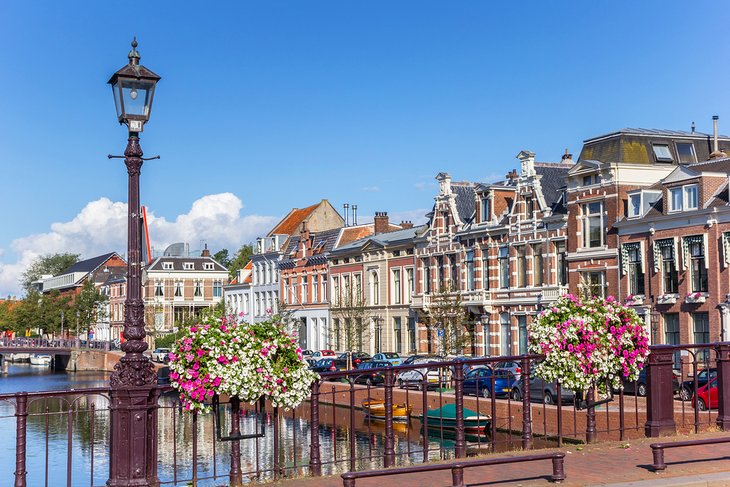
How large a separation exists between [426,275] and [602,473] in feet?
160

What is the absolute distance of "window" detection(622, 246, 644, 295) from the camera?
4509cm

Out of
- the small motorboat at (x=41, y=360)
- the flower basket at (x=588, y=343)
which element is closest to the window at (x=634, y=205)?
the flower basket at (x=588, y=343)

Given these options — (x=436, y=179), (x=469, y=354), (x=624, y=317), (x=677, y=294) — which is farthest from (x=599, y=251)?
(x=624, y=317)

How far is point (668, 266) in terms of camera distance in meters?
43.7

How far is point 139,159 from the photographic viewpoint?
13.4m

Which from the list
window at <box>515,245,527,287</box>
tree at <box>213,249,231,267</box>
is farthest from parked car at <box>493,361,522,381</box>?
tree at <box>213,249,231,267</box>

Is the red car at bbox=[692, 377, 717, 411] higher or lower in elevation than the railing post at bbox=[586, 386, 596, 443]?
lower

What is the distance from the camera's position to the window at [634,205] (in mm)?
44969

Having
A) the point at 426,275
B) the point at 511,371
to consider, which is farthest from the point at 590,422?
the point at 426,275

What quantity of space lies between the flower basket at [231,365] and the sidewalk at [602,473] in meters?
1.51

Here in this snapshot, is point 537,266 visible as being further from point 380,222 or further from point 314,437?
point 314,437

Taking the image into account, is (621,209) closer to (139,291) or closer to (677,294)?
(677,294)

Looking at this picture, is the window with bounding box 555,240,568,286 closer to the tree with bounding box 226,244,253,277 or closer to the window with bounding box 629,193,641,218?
the window with bounding box 629,193,641,218

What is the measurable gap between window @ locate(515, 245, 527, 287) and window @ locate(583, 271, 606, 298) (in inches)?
214
